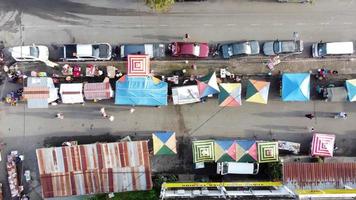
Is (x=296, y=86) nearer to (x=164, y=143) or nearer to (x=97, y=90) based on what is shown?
(x=164, y=143)

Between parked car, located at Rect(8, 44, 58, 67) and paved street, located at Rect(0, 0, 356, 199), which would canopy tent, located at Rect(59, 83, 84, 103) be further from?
parked car, located at Rect(8, 44, 58, 67)

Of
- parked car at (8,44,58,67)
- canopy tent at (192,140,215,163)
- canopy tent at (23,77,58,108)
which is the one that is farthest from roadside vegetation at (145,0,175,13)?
canopy tent at (192,140,215,163)

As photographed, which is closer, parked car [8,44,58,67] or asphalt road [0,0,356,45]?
parked car [8,44,58,67]

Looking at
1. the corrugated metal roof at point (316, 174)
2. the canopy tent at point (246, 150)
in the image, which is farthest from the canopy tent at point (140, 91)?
the corrugated metal roof at point (316, 174)

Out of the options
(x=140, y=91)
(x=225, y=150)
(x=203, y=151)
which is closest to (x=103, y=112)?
(x=140, y=91)

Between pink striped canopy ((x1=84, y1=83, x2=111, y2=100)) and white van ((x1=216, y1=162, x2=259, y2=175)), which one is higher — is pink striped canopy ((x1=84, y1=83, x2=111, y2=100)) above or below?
above

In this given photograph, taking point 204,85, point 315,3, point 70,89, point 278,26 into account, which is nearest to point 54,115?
point 70,89

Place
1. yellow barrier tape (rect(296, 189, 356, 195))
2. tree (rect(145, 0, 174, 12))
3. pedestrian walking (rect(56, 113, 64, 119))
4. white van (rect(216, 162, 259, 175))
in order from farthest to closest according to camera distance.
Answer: pedestrian walking (rect(56, 113, 64, 119)) < white van (rect(216, 162, 259, 175)) < tree (rect(145, 0, 174, 12)) < yellow barrier tape (rect(296, 189, 356, 195))
